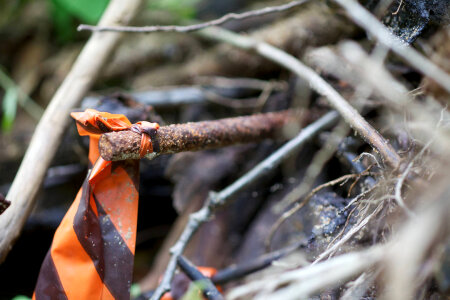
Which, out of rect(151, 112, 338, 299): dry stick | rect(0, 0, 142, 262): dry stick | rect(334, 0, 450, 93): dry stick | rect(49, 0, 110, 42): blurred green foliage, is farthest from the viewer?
rect(49, 0, 110, 42): blurred green foliage

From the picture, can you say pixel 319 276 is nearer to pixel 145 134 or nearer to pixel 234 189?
pixel 145 134

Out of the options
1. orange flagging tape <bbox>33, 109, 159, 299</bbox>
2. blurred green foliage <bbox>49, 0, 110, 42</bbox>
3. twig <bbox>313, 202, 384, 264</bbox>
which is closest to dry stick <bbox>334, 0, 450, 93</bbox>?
twig <bbox>313, 202, 384, 264</bbox>

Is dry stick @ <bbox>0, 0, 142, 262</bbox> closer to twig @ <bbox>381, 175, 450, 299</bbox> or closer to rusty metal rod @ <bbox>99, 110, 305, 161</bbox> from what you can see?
rusty metal rod @ <bbox>99, 110, 305, 161</bbox>

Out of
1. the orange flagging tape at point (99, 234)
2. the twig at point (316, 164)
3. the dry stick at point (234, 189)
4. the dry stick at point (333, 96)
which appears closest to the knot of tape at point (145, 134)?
the orange flagging tape at point (99, 234)

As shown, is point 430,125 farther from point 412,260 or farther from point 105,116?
point 105,116

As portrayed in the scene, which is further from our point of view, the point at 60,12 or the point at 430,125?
the point at 60,12

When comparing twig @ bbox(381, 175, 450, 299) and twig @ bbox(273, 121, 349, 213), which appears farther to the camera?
twig @ bbox(273, 121, 349, 213)

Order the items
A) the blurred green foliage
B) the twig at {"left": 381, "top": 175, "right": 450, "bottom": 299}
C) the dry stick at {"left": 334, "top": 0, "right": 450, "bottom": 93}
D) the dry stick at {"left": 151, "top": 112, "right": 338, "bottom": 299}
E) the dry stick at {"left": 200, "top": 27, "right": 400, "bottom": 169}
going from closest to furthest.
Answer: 1. the twig at {"left": 381, "top": 175, "right": 450, "bottom": 299}
2. the dry stick at {"left": 334, "top": 0, "right": 450, "bottom": 93}
3. the dry stick at {"left": 200, "top": 27, "right": 400, "bottom": 169}
4. the dry stick at {"left": 151, "top": 112, "right": 338, "bottom": 299}
5. the blurred green foliage

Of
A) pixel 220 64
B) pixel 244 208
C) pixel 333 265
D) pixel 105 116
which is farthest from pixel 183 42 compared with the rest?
pixel 333 265
